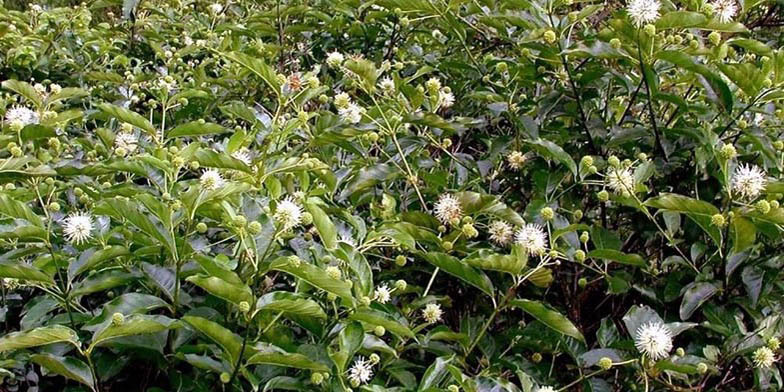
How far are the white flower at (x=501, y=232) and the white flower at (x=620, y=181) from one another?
0.21 metres

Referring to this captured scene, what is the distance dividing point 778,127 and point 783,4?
1.66ft

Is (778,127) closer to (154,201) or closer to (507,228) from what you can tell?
(507,228)

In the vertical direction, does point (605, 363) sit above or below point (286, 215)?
below

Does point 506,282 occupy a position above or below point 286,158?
below

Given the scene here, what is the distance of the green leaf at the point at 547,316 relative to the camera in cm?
141

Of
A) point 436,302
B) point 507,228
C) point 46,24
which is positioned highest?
point 507,228

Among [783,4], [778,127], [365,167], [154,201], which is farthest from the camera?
[783,4]

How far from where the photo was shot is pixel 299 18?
3.00 meters

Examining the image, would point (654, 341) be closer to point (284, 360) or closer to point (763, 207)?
point (763, 207)

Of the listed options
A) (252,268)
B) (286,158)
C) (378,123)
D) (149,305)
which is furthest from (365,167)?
(149,305)

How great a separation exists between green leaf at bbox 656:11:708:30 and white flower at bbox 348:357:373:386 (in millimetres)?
858

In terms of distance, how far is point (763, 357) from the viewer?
1484mm

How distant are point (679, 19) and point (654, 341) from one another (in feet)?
2.05

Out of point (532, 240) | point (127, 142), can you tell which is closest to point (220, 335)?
point (532, 240)
